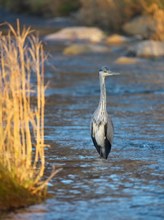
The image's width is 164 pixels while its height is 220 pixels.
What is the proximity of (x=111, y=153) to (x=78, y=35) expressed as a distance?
74.2 feet

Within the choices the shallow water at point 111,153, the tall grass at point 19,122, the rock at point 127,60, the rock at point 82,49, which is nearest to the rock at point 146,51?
the rock at point 127,60

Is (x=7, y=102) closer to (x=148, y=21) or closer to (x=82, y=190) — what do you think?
(x=82, y=190)

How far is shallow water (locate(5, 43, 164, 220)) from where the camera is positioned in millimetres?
8641

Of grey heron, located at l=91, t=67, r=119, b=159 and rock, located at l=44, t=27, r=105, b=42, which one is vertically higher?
rock, located at l=44, t=27, r=105, b=42

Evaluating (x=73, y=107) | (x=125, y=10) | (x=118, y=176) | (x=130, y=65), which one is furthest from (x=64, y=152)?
(x=125, y=10)

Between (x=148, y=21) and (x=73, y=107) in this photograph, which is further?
(x=148, y=21)

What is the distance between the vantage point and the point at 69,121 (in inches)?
586

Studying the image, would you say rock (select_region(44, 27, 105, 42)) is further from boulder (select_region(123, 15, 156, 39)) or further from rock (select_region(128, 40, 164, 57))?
rock (select_region(128, 40, 164, 57))

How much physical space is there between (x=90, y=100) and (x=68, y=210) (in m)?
9.43

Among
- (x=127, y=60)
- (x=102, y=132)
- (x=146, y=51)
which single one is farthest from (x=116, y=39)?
(x=102, y=132)

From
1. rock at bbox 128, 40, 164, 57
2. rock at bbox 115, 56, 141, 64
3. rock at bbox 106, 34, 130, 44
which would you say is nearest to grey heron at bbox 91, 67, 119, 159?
rock at bbox 115, 56, 141, 64

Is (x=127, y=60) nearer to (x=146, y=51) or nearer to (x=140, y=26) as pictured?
(x=146, y=51)

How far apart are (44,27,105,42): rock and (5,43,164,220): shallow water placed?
11.2 m

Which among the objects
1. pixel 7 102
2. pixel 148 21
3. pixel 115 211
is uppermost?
pixel 148 21
